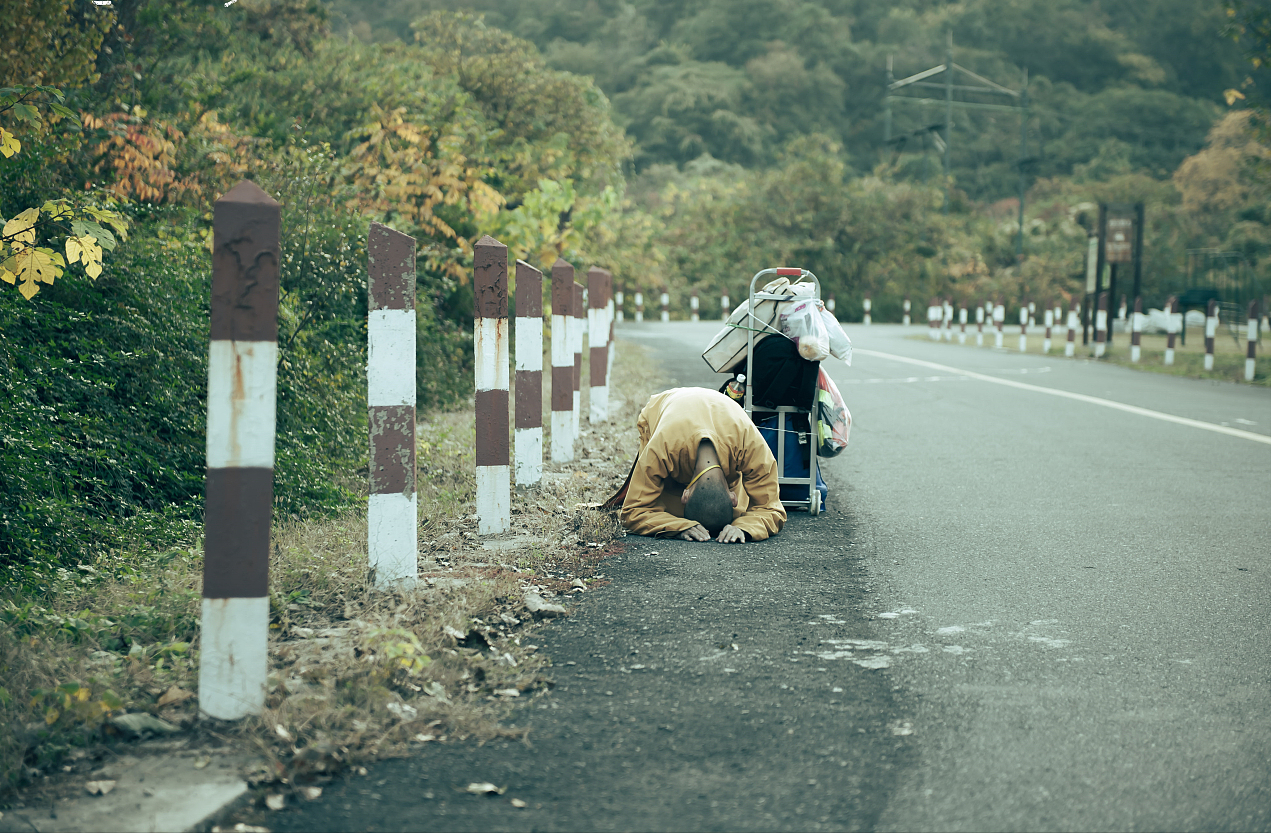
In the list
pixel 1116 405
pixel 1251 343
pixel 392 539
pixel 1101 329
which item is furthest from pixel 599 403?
pixel 1101 329

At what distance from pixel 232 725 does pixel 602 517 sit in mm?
2734

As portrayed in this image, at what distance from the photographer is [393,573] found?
424 cm

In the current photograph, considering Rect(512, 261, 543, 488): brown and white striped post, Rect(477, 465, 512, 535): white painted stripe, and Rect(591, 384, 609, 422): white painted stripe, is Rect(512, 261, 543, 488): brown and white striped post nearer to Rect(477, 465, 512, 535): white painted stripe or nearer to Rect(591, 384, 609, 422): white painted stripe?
Rect(477, 465, 512, 535): white painted stripe

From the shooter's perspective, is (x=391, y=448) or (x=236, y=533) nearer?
(x=236, y=533)

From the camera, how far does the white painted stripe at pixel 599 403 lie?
967 centimetres

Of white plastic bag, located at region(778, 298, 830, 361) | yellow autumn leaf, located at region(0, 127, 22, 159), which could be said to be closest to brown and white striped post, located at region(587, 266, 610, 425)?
white plastic bag, located at region(778, 298, 830, 361)

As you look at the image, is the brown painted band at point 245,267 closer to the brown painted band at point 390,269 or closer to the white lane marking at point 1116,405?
the brown painted band at point 390,269

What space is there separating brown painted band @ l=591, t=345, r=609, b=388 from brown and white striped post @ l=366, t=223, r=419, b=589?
532 cm

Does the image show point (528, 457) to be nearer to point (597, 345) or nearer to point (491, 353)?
point (491, 353)

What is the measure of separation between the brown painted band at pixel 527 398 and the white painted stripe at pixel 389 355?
6.44 feet

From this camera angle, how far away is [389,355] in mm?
4086

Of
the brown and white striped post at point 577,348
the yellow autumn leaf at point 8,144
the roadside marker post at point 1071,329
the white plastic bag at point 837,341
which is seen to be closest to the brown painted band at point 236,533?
the yellow autumn leaf at point 8,144

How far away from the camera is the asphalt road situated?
271 cm

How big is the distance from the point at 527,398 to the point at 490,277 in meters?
0.93
